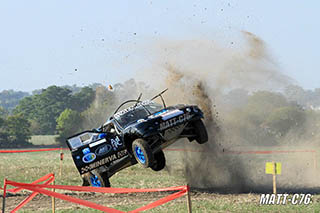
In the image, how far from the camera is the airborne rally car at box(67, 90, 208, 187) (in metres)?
12.2

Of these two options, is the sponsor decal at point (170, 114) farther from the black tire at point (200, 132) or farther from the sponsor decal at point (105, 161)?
the sponsor decal at point (105, 161)

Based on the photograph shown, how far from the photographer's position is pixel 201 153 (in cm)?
1734

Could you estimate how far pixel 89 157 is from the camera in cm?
1298

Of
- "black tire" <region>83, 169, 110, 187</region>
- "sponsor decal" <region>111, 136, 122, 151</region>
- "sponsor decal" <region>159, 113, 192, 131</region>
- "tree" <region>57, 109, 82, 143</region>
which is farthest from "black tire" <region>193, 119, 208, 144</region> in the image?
"tree" <region>57, 109, 82, 143</region>

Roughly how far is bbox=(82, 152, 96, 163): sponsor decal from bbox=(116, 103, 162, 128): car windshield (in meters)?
1.16

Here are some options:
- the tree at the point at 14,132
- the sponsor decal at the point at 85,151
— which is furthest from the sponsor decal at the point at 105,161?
the tree at the point at 14,132

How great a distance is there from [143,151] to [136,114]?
177 cm

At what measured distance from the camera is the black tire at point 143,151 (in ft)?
39.3

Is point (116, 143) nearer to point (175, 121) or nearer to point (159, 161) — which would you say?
point (159, 161)

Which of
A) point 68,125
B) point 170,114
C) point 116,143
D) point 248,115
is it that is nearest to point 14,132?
point 68,125

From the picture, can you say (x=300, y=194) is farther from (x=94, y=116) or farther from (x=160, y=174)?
(x=94, y=116)

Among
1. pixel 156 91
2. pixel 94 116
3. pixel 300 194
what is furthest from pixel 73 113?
pixel 300 194
